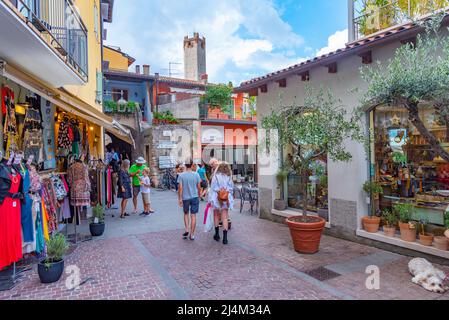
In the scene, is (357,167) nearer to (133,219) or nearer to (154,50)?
(133,219)

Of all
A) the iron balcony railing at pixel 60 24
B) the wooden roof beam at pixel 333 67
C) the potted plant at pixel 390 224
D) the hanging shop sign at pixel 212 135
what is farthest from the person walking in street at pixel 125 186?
Answer: the hanging shop sign at pixel 212 135

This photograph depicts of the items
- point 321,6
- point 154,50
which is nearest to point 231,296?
point 321,6

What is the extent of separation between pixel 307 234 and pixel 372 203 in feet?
5.94

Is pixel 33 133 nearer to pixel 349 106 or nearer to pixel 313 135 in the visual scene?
pixel 313 135

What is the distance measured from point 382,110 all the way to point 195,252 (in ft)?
16.0

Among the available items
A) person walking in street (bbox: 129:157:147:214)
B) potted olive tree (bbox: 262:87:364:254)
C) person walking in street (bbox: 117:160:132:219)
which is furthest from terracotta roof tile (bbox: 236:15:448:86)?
person walking in street (bbox: 117:160:132:219)

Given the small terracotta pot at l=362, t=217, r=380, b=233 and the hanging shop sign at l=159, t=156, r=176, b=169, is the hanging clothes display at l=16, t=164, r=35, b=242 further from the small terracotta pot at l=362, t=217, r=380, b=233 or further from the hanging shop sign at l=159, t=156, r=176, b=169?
the hanging shop sign at l=159, t=156, r=176, b=169

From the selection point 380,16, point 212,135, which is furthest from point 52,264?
point 212,135

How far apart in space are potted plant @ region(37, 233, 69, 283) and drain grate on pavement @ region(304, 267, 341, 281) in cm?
385

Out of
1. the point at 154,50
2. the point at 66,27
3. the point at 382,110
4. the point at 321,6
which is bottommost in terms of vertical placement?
the point at 382,110

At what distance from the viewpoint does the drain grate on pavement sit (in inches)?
186

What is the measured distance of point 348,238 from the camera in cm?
668

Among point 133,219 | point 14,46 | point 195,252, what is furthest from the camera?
point 133,219

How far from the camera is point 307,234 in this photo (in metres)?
5.75
